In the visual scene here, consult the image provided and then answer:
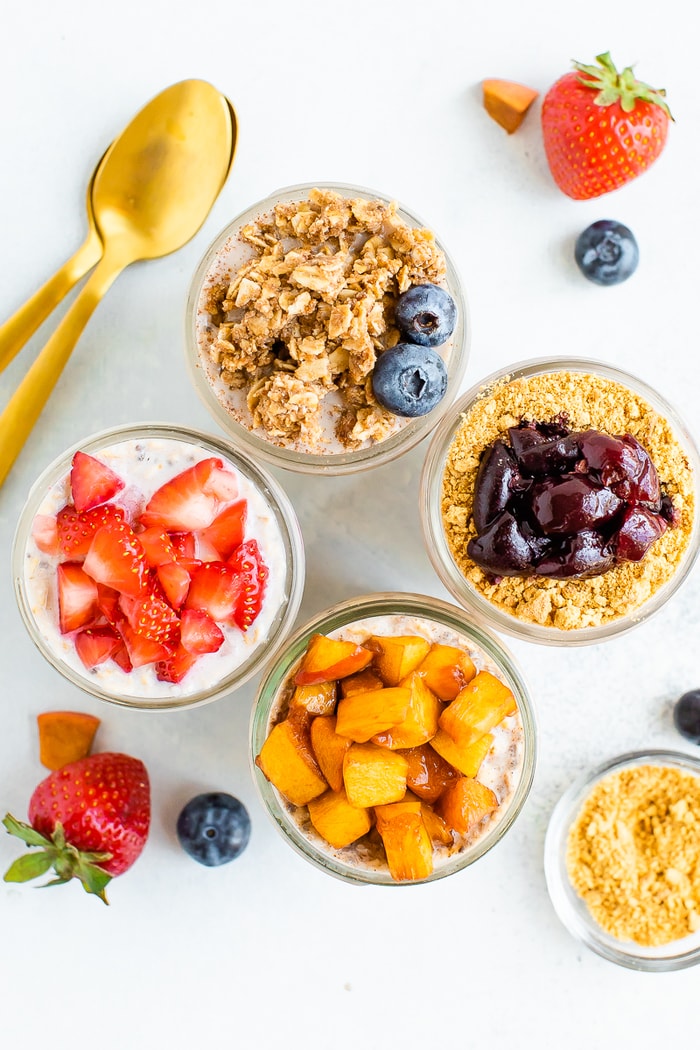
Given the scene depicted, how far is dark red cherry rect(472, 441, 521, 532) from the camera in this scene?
46.9 inches

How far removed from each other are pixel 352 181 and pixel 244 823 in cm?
115

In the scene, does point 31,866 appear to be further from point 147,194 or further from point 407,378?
point 147,194

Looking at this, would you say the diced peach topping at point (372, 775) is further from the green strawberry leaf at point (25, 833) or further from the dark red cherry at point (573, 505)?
the green strawberry leaf at point (25, 833)

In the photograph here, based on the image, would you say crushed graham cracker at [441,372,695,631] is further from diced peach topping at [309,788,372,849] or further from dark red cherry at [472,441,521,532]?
diced peach topping at [309,788,372,849]

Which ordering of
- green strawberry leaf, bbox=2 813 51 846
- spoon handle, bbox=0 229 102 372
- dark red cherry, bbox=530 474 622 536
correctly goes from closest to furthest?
dark red cherry, bbox=530 474 622 536
green strawberry leaf, bbox=2 813 51 846
spoon handle, bbox=0 229 102 372

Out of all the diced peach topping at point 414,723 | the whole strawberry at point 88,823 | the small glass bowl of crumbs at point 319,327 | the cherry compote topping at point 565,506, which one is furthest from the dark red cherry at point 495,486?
the whole strawberry at point 88,823

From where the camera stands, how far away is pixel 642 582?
127cm

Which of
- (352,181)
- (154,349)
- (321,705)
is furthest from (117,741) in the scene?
(352,181)

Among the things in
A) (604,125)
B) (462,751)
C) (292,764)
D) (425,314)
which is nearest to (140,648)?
(292,764)

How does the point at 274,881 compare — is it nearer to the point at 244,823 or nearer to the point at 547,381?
the point at 244,823

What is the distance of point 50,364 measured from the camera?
1.51 metres

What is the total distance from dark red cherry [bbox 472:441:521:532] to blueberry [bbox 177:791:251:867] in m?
0.71

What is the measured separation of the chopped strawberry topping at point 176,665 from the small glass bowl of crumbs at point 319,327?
1.08ft

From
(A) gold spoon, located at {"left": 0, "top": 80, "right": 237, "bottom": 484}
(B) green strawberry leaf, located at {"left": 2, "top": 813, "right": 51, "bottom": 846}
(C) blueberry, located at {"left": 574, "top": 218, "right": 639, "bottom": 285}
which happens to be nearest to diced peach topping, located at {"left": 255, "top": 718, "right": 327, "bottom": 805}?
(B) green strawberry leaf, located at {"left": 2, "top": 813, "right": 51, "bottom": 846}
